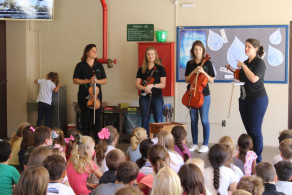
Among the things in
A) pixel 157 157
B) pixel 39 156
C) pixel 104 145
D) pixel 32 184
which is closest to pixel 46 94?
pixel 104 145

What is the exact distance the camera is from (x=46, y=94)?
7258mm

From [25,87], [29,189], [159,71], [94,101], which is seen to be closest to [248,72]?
[159,71]

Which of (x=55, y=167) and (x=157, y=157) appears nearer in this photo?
(x=55, y=167)

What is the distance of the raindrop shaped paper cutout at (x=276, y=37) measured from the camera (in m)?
6.75

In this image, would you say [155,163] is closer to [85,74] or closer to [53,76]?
[85,74]

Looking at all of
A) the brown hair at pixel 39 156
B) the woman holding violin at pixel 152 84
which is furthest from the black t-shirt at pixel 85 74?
the brown hair at pixel 39 156

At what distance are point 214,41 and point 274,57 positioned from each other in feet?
3.29

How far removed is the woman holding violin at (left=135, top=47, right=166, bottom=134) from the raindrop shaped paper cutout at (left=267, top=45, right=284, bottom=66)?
76.6 inches

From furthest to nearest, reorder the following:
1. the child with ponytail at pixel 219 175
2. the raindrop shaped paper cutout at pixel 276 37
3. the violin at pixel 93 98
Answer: the raindrop shaped paper cutout at pixel 276 37, the violin at pixel 93 98, the child with ponytail at pixel 219 175

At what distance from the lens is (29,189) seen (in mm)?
2387

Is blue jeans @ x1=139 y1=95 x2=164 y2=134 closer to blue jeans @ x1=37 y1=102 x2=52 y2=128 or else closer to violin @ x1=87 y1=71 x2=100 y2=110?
violin @ x1=87 y1=71 x2=100 y2=110

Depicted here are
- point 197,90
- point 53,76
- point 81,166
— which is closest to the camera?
point 81,166

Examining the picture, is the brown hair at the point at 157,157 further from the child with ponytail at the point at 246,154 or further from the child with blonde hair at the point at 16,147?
the child with blonde hair at the point at 16,147

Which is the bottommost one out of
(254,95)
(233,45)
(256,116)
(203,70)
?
(256,116)
